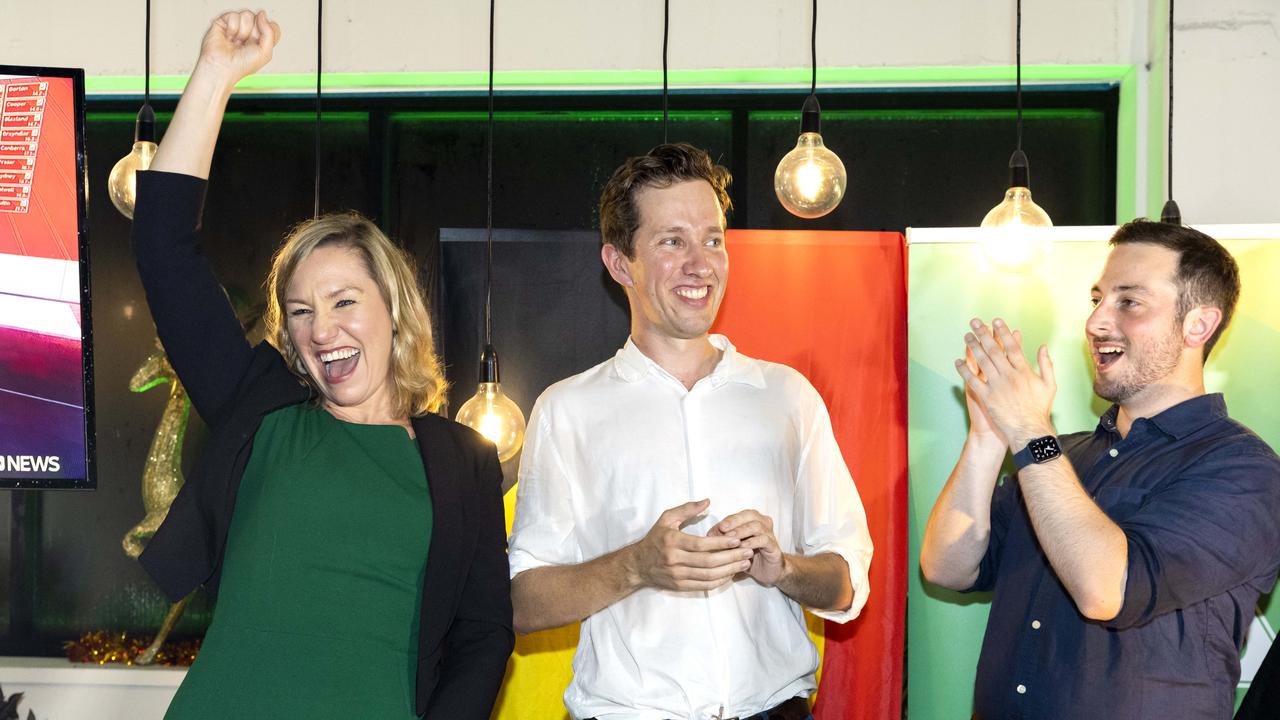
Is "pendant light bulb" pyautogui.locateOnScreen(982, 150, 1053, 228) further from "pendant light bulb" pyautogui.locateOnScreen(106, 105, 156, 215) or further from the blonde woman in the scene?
"pendant light bulb" pyautogui.locateOnScreen(106, 105, 156, 215)

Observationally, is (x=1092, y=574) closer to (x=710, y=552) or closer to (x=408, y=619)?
(x=710, y=552)

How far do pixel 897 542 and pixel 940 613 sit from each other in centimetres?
21

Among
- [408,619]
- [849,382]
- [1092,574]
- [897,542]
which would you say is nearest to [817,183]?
[849,382]

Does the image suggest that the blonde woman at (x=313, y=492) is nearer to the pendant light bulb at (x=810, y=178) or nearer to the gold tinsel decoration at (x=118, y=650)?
the pendant light bulb at (x=810, y=178)

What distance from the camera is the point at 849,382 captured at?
3.09m

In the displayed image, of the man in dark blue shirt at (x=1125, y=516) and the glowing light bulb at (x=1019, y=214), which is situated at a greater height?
the glowing light bulb at (x=1019, y=214)

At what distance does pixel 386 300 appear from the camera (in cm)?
201

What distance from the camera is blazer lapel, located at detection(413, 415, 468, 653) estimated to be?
1.83 m

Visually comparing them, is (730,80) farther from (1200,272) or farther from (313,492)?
(313,492)

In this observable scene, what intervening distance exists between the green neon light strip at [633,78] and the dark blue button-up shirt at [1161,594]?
7.26ft

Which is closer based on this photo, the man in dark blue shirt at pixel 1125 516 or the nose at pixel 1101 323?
the man in dark blue shirt at pixel 1125 516

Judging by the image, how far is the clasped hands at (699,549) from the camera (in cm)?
189

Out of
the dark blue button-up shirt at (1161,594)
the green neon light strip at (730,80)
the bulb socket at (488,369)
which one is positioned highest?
the green neon light strip at (730,80)

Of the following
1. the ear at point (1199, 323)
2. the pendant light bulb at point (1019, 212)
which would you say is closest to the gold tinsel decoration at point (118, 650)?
the pendant light bulb at point (1019, 212)
